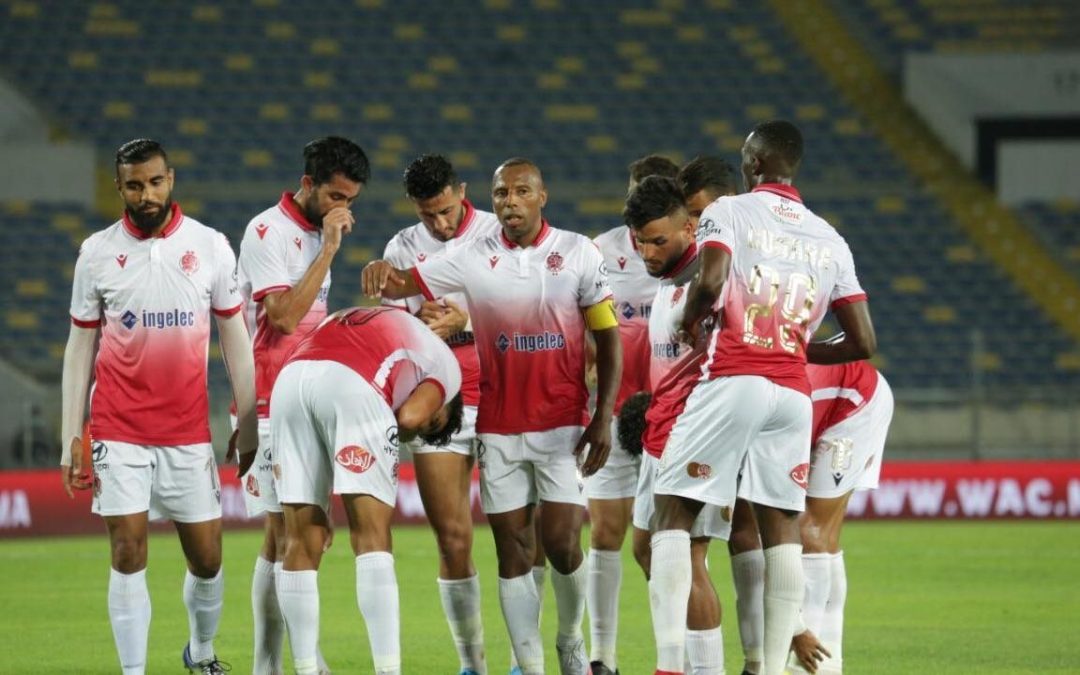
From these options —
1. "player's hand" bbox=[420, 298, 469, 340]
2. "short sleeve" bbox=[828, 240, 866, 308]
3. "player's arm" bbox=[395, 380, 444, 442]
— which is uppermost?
"short sleeve" bbox=[828, 240, 866, 308]

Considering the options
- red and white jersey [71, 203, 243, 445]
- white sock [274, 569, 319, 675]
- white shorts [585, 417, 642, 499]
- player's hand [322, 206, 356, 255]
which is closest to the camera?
white sock [274, 569, 319, 675]

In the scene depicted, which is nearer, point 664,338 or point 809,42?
point 664,338

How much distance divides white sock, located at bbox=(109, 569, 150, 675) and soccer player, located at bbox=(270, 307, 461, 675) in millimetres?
990

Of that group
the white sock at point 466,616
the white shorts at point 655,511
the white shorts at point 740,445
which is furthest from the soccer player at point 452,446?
the white shorts at point 740,445

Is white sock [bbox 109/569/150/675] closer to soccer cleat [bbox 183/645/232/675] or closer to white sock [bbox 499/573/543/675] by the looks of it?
soccer cleat [bbox 183/645/232/675]

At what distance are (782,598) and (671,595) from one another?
49cm

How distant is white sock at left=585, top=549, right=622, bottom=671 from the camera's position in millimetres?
8008

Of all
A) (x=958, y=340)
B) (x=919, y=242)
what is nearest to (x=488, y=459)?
(x=958, y=340)

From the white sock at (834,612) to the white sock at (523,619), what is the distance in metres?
1.42

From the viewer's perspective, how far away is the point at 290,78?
26.8 meters

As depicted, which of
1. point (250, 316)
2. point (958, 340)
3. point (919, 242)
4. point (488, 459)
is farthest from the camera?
point (919, 242)

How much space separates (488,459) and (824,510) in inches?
65.5

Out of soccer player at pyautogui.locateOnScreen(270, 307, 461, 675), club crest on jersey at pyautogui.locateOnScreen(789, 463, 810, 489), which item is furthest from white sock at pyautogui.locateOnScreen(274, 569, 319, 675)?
club crest on jersey at pyautogui.locateOnScreen(789, 463, 810, 489)

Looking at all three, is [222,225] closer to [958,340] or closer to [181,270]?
[958,340]
